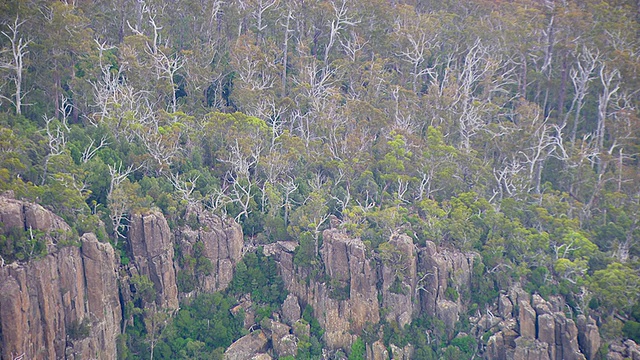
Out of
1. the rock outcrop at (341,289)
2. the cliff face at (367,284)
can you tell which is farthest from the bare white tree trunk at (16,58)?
the rock outcrop at (341,289)

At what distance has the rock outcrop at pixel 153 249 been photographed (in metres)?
33.4

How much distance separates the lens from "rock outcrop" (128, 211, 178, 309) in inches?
1316

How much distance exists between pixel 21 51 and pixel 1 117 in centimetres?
511

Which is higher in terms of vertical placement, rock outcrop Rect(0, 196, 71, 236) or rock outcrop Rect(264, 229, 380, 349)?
rock outcrop Rect(0, 196, 71, 236)

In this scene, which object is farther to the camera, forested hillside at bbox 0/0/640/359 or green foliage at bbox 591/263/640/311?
green foliage at bbox 591/263/640/311

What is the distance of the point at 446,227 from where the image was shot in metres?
37.4

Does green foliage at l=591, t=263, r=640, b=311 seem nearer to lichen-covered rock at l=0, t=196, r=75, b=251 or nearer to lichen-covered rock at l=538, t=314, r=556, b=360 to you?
lichen-covered rock at l=538, t=314, r=556, b=360

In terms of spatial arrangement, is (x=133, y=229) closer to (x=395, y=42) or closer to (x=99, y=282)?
(x=99, y=282)

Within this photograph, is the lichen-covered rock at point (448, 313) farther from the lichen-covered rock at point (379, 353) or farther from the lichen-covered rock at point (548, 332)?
the lichen-covered rock at point (548, 332)

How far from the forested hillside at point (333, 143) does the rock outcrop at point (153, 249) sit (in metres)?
0.59

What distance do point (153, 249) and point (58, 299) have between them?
4.95m

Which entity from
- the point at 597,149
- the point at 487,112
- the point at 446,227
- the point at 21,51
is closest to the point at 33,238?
the point at 21,51

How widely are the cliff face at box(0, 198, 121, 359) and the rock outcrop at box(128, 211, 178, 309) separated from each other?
1.43 meters

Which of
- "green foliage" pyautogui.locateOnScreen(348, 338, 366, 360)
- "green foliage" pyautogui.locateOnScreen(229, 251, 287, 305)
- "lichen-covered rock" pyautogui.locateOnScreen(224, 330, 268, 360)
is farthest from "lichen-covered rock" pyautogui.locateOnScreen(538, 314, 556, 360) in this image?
"lichen-covered rock" pyautogui.locateOnScreen(224, 330, 268, 360)
